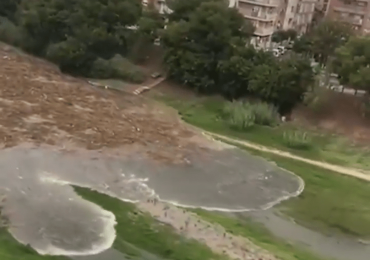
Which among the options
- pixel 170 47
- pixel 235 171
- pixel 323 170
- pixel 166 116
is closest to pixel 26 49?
pixel 170 47

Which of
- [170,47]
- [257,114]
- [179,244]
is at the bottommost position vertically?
[179,244]

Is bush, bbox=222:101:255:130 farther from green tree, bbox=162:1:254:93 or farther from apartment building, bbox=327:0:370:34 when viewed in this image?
apartment building, bbox=327:0:370:34

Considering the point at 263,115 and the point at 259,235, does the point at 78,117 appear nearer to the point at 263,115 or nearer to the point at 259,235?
the point at 263,115

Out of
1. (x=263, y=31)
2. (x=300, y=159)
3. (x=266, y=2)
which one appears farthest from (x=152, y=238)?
(x=266, y=2)

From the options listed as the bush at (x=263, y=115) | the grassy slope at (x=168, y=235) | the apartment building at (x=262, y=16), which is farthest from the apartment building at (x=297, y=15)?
the grassy slope at (x=168, y=235)

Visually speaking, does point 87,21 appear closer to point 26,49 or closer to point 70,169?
point 26,49

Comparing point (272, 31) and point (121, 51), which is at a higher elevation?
point (272, 31)

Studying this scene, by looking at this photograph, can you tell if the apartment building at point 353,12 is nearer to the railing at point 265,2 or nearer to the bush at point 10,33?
the railing at point 265,2
